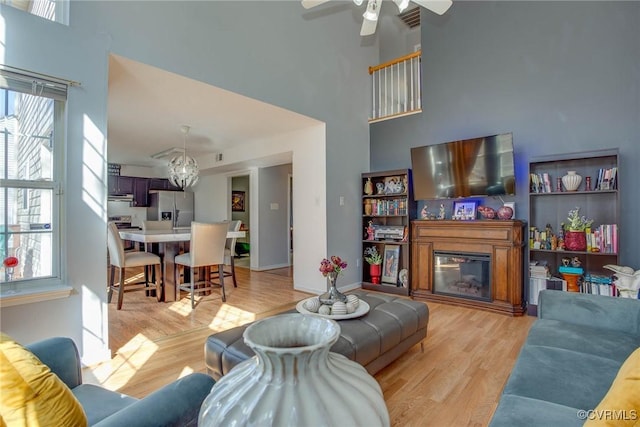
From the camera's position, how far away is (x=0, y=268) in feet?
6.78

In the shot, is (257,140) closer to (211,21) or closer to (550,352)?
(211,21)

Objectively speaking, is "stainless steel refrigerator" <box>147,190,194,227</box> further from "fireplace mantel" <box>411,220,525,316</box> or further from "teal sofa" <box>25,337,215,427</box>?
"teal sofa" <box>25,337,215,427</box>

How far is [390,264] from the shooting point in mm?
4668

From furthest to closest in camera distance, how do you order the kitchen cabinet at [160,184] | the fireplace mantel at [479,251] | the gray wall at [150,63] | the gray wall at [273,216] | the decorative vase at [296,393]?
the kitchen cabinet at [160,184] → the gray wall at [273,216] → the fireplace mantel at [479,251] → the gray wall at [150,63] → the decorative vase at [296,393]

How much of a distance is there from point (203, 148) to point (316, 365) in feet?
20.1

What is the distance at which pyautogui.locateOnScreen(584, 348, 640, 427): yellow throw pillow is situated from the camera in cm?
71

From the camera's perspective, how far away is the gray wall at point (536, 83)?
321cm

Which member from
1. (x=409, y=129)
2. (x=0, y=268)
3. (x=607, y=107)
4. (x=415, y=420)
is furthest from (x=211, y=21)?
(x=607, y=107)

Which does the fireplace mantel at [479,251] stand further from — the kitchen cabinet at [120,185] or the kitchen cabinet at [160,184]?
the kitchen cabinet at [120,185]

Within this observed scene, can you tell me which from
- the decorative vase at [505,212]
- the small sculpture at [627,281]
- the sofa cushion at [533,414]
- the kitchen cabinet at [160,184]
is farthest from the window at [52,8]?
the kitchen cabinet at [160,184]

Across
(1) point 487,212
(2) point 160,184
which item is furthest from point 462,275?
(2) point 160,184

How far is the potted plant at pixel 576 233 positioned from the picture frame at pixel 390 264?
1987 millimetres

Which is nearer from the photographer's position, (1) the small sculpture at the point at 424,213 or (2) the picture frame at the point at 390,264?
(1) the small sculpture at the point at 424,213

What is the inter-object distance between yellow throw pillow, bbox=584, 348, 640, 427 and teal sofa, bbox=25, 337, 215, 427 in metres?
1.09
